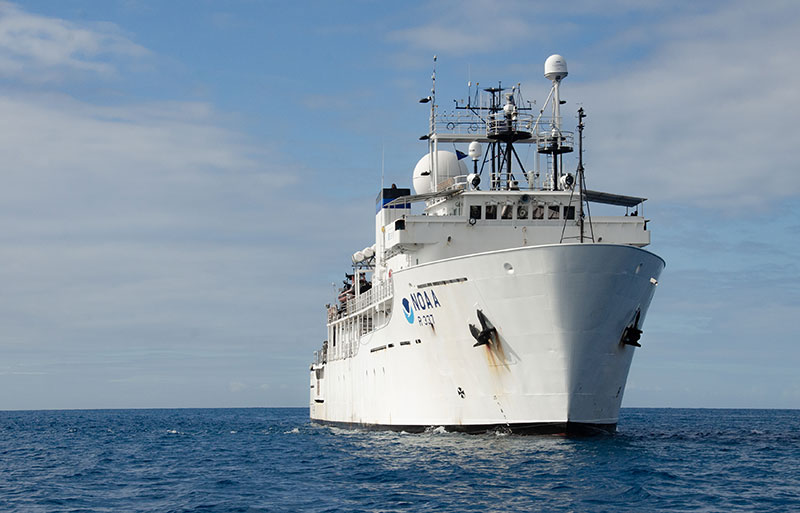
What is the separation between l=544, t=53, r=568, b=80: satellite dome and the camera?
37.1 m

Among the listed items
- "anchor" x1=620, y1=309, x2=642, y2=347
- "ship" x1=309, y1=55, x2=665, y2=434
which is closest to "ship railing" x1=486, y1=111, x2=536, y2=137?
"ship" x1=309, y1=55, x2=665, y2=434

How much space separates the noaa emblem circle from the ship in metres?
0.07

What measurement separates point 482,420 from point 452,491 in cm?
863

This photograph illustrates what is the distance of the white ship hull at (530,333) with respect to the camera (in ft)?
89.0

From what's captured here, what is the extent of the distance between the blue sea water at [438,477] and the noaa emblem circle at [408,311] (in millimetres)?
4250

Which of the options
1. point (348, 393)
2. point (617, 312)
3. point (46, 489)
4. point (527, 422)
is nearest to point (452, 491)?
point (527, 422)

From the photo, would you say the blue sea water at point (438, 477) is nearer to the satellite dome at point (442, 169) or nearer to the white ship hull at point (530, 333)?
the white ship hull at point (530, 333)

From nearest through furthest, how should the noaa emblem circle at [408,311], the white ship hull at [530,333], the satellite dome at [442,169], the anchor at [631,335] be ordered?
the white ship hull at [530,333] → the anchor at [631,335] → the noaa emblem circle at [408,311] → the satellite dome at [442,169]

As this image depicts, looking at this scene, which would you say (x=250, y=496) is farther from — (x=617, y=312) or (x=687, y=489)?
(x=617, y=312)

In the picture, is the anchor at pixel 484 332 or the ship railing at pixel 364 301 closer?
the anchor at pixel 484 332

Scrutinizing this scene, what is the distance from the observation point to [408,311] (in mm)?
32781

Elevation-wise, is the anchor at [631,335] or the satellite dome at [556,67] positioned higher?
the satellite dome at [556,67]

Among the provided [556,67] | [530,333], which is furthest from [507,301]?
[556,67]

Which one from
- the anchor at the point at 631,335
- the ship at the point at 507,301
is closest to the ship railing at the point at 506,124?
the ship at the point at 507,301
